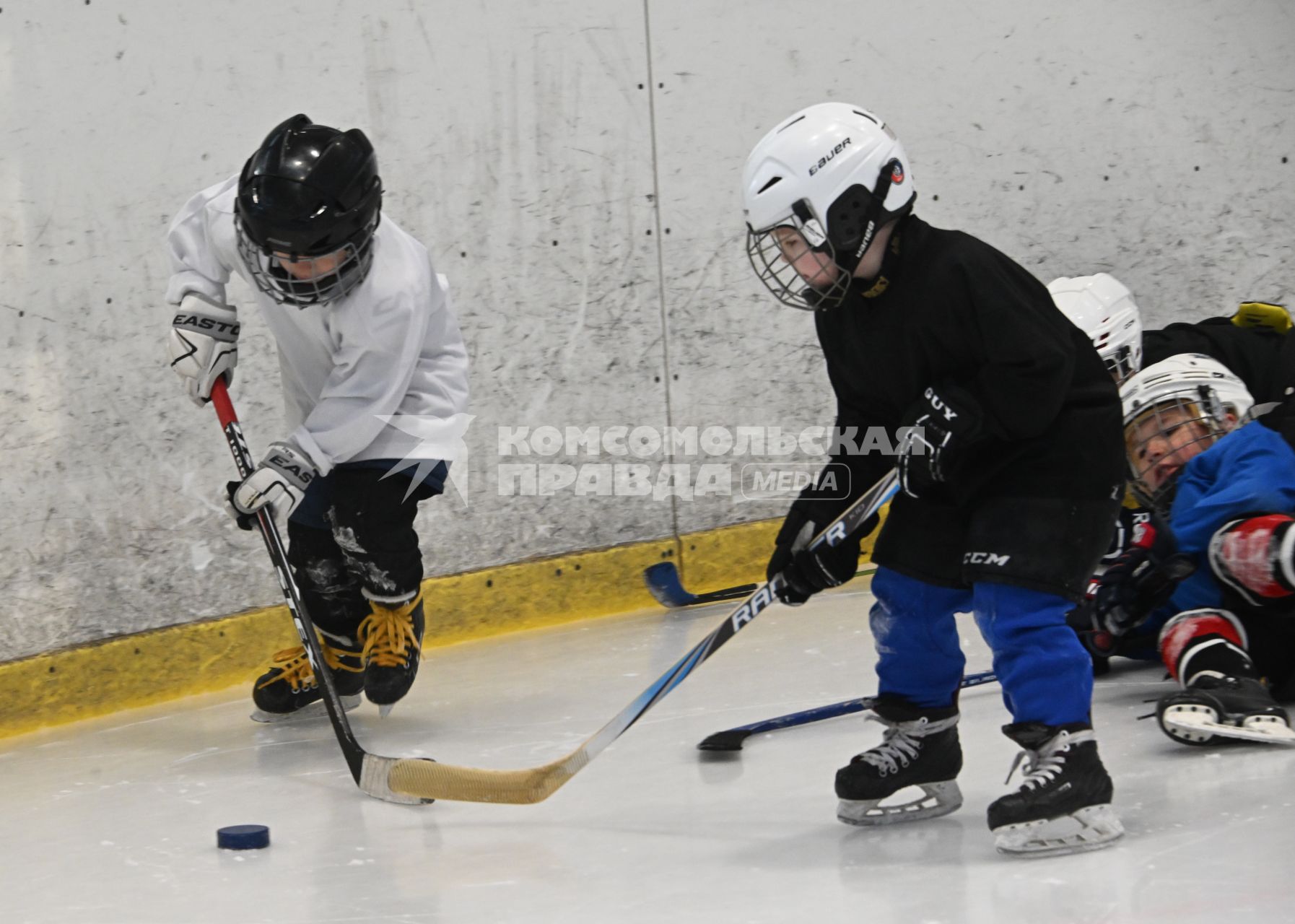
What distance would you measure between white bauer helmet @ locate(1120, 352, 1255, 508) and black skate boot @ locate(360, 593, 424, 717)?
4.68 ft

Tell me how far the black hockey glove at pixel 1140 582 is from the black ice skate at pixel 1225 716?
0.87ft

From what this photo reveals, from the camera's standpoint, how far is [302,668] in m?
3.23

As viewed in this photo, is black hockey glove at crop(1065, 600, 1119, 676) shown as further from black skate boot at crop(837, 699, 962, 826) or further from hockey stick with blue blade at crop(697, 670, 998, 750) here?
black skate boot at crop(837, 699, 962, 826)

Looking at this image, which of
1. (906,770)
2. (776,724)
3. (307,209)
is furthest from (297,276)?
(906,770)

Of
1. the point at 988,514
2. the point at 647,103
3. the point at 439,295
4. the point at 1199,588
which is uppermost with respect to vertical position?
the point at 647,103

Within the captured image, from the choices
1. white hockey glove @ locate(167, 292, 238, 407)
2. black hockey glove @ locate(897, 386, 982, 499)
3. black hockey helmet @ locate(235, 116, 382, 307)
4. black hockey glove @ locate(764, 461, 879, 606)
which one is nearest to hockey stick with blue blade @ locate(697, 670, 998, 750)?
black hockey glove @ locate(764, 461, 879, 606)

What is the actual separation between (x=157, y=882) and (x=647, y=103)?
97.2 inches

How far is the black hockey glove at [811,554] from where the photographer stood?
2338mm

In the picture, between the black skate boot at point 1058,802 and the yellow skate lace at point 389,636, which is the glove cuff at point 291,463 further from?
the black skate boot at point 1058,802

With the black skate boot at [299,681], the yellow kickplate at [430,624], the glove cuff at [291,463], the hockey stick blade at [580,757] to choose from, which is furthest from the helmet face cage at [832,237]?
the yellow kickplate at [430,624]

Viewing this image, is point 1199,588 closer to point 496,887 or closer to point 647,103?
point 496,887

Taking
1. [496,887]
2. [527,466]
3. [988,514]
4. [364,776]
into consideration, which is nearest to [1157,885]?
[988,514]

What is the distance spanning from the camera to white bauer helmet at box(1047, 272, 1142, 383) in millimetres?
3361

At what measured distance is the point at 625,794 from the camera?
2.62m
